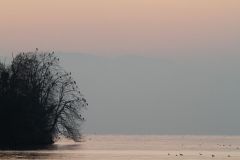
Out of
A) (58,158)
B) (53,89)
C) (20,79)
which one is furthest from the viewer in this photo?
(53,89)

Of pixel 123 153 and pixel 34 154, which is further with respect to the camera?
pixel 123 153

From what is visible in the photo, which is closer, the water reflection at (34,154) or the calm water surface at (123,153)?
the water reflection at (34,154)

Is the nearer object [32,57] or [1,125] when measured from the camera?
[1,125]

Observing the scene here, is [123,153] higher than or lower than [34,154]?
higher

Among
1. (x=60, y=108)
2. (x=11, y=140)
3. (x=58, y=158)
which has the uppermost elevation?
(x=60, y=108)

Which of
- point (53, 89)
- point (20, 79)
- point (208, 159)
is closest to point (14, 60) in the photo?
point (20, 79)

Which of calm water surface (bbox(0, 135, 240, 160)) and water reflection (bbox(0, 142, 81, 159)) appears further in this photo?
calm water surface (bbox(0, 135, 240, 160))

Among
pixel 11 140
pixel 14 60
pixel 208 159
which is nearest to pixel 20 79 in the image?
pixel 14 60

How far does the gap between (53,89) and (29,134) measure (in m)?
13.4

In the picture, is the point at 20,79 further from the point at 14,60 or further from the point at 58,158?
the point at 58,158

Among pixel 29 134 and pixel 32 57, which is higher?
pixel 32 57

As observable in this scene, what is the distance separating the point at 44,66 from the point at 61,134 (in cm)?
985

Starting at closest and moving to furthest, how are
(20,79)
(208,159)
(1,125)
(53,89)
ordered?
(208,159) < (1,125) < (20,79) < (53,89)

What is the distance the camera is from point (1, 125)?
90750 millimetres
